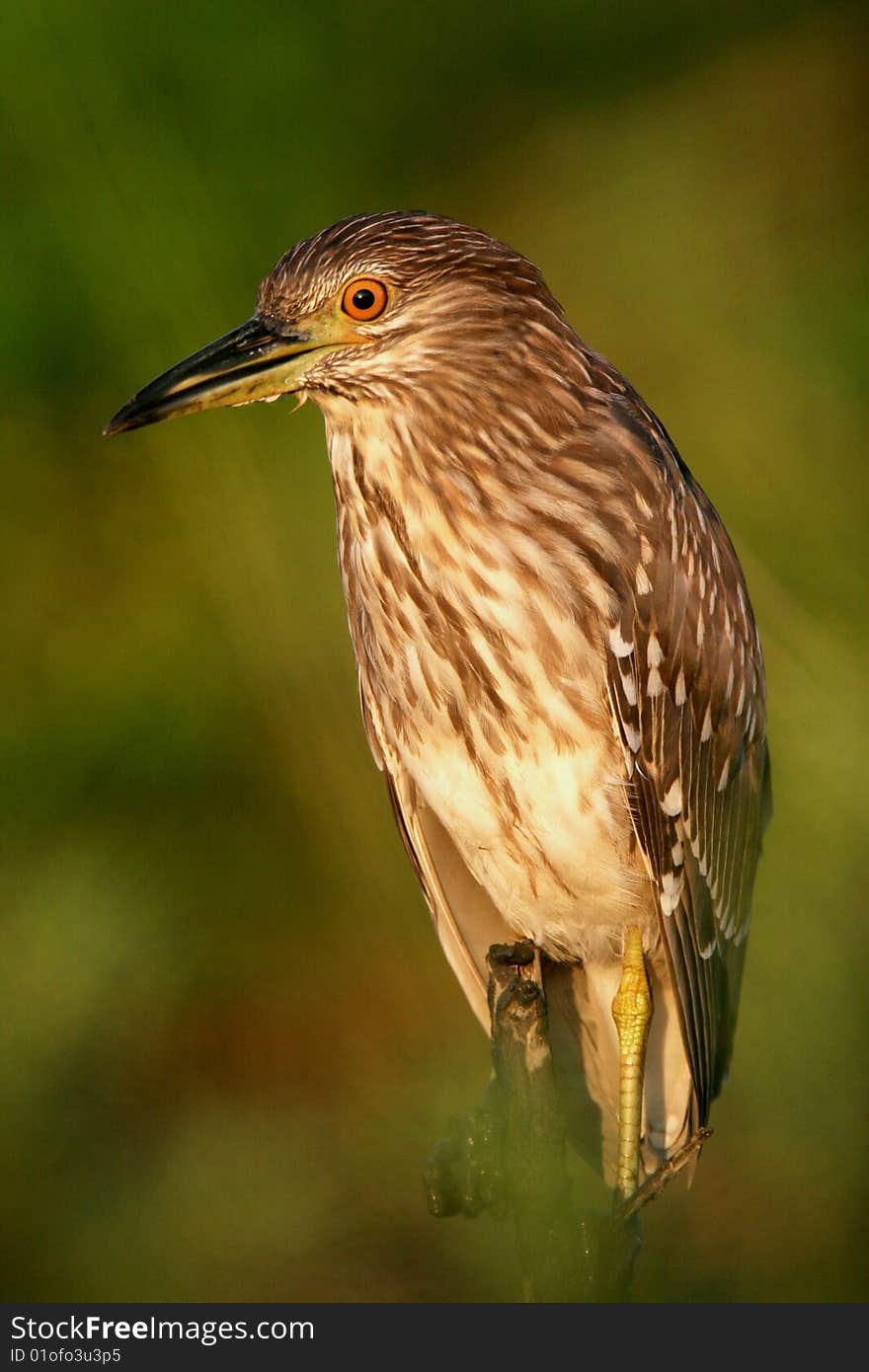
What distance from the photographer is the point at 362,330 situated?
2.30 m

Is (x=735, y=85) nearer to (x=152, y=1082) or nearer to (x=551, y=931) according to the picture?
(x=551, y=931)

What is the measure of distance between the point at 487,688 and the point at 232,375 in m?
0.58

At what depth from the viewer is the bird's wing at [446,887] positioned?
2676 millimetres

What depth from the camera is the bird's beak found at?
2.23 meters

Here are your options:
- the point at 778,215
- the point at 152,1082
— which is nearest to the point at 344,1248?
the point at 152,1082

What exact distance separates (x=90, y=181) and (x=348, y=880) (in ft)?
5.50

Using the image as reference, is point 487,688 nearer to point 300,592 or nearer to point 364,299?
point 364,299

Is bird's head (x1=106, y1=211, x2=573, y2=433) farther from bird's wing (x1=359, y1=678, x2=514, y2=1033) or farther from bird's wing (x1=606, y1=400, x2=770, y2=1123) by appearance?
bird's wing (x1=359, y1=678, x2=514, y2=1033)

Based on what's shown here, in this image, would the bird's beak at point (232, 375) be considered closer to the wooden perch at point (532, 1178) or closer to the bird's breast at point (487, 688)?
the bird's breast at point (487, 688)

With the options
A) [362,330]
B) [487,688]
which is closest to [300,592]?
[487,688]

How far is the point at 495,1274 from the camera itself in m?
3.64

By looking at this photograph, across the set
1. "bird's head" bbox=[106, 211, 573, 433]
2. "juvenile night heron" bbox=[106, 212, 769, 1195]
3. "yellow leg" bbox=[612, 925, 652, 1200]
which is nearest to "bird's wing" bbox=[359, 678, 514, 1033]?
"juvenile night heron" bbox=[106, 212, 769, 1195]

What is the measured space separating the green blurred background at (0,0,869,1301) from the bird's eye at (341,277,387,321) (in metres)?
1.11

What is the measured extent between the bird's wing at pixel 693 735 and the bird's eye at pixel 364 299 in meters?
0.48
